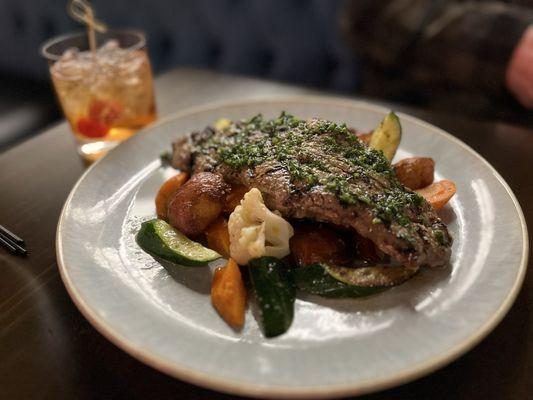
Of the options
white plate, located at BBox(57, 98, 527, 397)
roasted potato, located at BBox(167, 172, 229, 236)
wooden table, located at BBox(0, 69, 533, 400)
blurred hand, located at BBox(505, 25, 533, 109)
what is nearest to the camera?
white plate, located at BBox(57, 98, 527, 397)

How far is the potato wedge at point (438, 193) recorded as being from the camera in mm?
1537

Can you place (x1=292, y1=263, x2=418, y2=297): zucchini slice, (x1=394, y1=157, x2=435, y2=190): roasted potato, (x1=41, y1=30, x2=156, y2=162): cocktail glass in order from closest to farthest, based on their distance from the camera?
→ (x1=292, y1=263, x2=418, y2=297): zucchini slice, (x1=394, y1=157, x2=435, y2=190): roasted potato, (x1=41, y1=30, x2=156, y2=162): cocktail glass

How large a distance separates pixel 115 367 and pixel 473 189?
113cm

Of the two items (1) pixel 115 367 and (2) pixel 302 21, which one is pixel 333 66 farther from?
(1) pixel 115 367

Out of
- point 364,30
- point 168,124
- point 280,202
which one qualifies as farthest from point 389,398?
point 364,30

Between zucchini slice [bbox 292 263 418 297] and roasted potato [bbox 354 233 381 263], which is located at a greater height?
zucchini slice [bbox 292 263 418 297]

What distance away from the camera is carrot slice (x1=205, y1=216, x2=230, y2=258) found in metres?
1.47

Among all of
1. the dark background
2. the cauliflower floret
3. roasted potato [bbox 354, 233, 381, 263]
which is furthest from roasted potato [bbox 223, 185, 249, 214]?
the dark background

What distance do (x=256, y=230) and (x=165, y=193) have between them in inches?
16.9

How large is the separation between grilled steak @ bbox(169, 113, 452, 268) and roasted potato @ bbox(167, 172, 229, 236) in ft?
0.31

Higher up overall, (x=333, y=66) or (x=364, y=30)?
(x=364, y=30)

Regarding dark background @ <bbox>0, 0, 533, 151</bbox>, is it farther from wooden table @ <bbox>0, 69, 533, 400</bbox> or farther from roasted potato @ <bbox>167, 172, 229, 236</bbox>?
roasted potato @ <bbox>167, 172, 229, 236</bbox>

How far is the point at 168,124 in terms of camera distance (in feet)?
6.76

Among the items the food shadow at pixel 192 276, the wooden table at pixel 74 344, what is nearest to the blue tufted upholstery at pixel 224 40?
the wooden table at pixel 74 344
